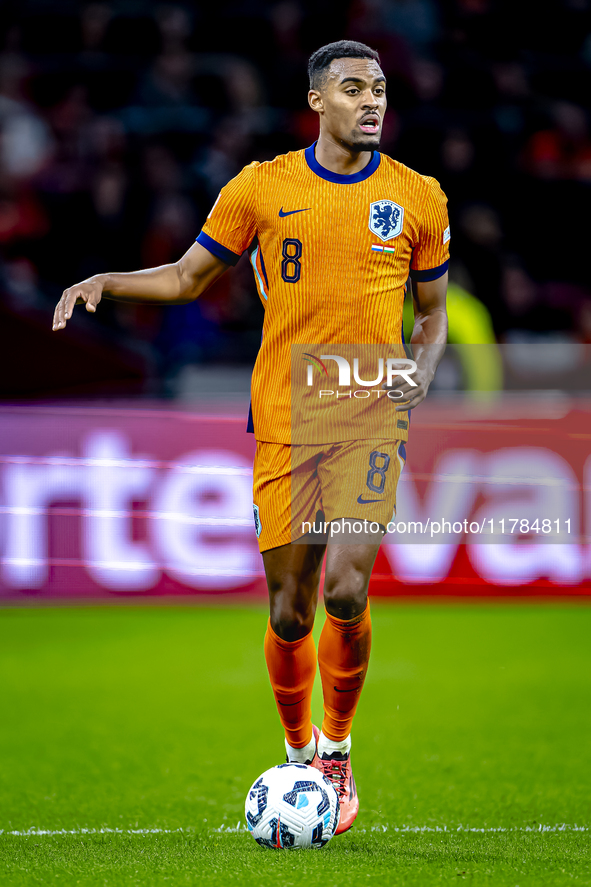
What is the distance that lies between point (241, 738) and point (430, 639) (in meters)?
1.95

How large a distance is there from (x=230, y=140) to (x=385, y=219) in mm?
6212

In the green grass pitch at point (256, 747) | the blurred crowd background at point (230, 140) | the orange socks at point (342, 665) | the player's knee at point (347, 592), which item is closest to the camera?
the green grass pitch at point (256, 747)

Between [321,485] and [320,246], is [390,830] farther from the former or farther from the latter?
[320,246]

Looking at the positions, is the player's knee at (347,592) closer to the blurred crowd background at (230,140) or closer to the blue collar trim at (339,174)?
the blue collar trim at (339,174)

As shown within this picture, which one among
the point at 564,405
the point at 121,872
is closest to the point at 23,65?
the point at 564,405

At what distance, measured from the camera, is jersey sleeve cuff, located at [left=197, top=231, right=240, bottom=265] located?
3348 millimetres

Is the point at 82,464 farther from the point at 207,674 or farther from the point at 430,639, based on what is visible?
the point at 430,639

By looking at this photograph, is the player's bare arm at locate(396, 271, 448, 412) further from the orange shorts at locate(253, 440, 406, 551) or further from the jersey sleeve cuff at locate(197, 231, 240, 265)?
the jersey sleeve cuff at locate(197, 231, 240, 265)

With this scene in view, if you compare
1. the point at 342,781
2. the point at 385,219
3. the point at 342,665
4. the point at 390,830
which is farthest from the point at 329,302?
the point at 390,830

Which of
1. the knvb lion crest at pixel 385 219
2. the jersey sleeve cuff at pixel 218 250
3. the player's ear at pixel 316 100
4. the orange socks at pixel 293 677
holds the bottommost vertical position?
the orange socks at pixel 293 677

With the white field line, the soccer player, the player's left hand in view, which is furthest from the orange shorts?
the white field line

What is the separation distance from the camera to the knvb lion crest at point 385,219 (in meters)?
3.24

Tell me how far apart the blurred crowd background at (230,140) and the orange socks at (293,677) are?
4.28 metres

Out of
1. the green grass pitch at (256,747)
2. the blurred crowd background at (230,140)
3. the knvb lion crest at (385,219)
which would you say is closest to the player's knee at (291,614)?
the green grass pitch at (256,747)
